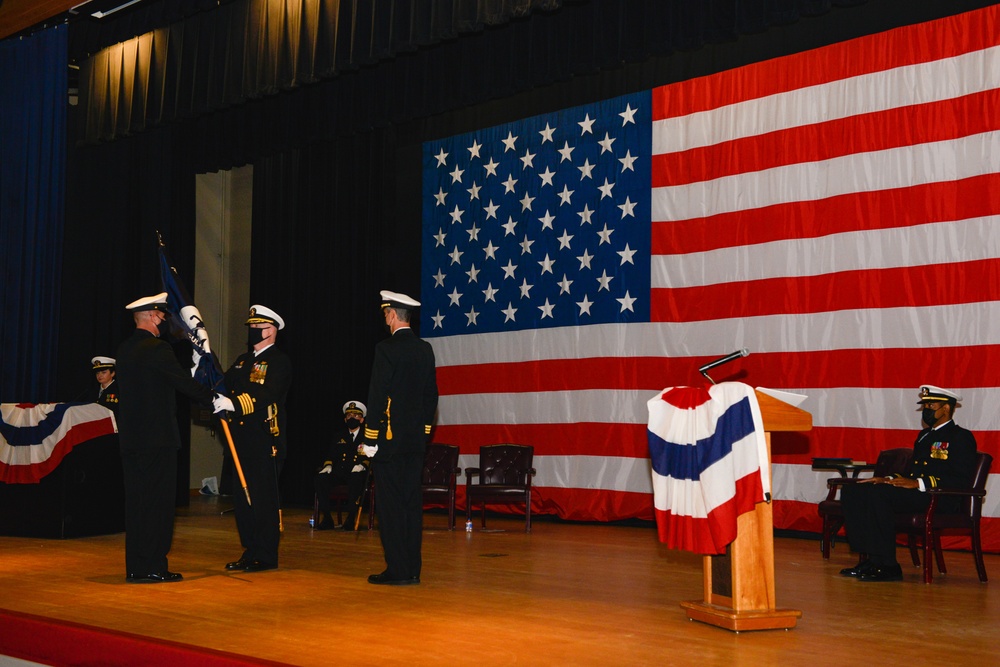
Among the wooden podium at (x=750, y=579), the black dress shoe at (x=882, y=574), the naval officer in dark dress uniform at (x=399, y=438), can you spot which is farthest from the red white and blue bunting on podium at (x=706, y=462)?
the black dress shoe at (x=882, y=574)

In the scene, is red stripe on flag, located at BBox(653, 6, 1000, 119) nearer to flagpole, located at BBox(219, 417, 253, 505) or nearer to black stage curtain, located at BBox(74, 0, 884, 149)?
black stage curtain, located at BBox(74, 0, 884, 149)

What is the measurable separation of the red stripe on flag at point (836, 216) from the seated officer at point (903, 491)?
59.8 inches

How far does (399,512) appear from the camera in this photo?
16.6 feet

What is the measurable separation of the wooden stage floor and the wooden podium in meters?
0.06

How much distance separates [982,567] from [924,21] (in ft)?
12.5

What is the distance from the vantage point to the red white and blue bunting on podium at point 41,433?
729 cm

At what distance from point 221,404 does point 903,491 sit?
375cm

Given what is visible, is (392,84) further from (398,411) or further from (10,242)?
(398,411)

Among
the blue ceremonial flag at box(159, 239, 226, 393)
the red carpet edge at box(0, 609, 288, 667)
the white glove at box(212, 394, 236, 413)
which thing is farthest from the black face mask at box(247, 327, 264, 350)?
the red carpet edge at box(0, 609, 288, 667)

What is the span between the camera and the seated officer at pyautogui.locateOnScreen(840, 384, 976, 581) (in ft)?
18.1

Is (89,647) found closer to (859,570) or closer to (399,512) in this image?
(399,512)

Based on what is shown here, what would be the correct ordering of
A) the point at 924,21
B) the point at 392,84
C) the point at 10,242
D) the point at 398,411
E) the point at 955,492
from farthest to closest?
1. the point at 10,242
2. the point at 392,84
3. the point at 924,21
4. the point at 955,492
5. the point at 398,411

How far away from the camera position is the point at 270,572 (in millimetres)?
5559

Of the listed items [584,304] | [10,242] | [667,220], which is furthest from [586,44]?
[10,242]
